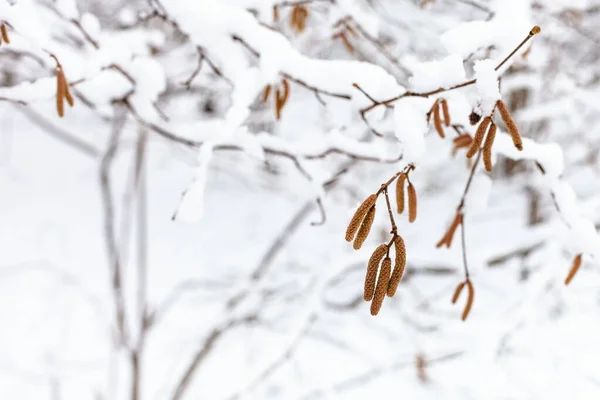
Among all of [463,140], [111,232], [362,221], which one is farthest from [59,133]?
[362,221]

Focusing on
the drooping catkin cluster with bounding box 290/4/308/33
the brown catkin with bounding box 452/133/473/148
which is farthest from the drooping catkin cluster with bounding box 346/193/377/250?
the drooping catkin cluster with bounding box 290/4/308/33

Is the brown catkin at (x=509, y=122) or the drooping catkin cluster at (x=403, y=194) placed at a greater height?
the brown catkin at (x=509, y=122)

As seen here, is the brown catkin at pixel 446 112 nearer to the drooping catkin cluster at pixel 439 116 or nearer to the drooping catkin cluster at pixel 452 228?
the drooping catkin cluster at pixel 439 116

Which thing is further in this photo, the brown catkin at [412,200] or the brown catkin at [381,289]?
the brown catkin at [412,200]

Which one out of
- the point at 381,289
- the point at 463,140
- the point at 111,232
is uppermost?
the point at 463,140

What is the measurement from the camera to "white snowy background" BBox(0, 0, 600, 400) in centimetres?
97

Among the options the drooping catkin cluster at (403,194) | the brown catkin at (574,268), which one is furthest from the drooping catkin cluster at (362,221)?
the brown catkin at (574,268)

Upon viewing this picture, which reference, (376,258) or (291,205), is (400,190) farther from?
(291,205)

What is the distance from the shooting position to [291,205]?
19.0ft

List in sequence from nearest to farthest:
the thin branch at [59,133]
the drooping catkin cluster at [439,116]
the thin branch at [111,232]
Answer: the drooping catkin cluster at [439,116]
the thin branch at [111,232]
the thin branch at [59,133]

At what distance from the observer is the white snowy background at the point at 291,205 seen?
3.18 ft

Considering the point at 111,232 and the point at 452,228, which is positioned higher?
the point at 452,228

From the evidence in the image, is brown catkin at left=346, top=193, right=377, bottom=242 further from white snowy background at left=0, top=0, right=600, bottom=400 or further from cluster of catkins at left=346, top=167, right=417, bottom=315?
white snowy background at left=0, top=0, right=600, bottom=400

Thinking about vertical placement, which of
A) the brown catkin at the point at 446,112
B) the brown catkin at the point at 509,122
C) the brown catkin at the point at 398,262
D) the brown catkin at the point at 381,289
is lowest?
the brown catkin at the point at 381,289
